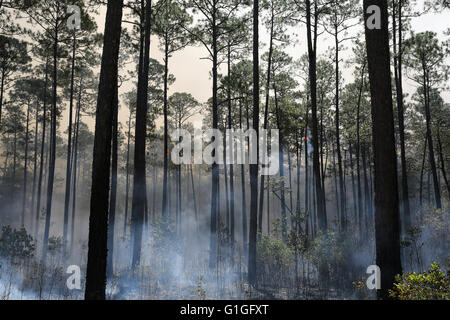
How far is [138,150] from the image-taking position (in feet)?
36.4

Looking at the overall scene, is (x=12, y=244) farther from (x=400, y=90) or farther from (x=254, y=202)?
(x=400, y=90)

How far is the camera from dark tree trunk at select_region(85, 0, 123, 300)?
496 cm

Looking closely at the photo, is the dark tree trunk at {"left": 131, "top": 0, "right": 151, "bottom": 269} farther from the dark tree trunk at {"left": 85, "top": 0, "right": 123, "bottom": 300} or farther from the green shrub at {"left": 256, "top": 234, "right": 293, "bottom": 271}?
the dark tree trunk at {"left": 85, "top": 0, "right": 123, "bottom": 300}

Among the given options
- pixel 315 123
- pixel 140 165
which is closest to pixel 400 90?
pixel 315 123

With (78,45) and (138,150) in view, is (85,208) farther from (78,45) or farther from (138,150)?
(138,150)

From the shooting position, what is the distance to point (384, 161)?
547 centimetres

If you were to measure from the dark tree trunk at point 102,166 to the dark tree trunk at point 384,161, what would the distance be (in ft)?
16.0

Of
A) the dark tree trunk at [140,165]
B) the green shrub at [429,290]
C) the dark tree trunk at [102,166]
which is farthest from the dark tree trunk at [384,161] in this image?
the dark tree trunk at [140,165]

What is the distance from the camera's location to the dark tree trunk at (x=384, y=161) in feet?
17.3

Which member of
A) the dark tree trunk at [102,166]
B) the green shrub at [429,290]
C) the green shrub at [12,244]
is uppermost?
the dark tree trunk at [102,166]

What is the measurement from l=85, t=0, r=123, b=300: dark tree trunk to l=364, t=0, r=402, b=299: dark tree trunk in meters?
4.88

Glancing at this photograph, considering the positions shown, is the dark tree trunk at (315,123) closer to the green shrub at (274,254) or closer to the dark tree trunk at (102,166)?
the green shrub at (274,254)
